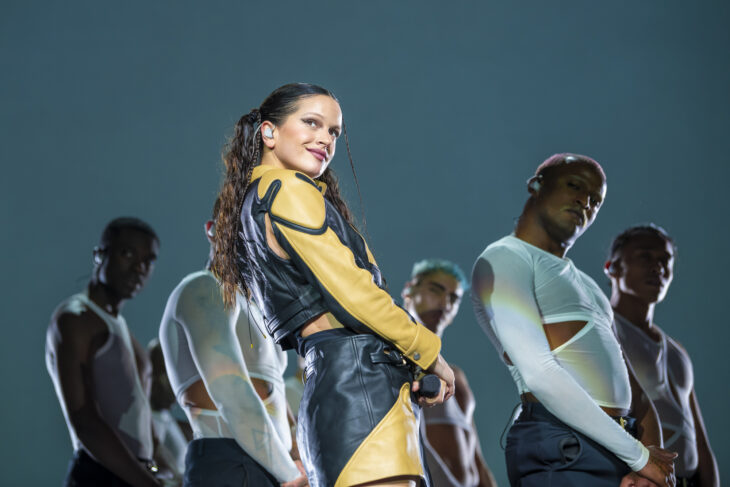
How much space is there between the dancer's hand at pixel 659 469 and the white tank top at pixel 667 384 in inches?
42.8

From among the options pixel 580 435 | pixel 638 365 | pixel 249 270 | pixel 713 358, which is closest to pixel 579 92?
pixel 713 358

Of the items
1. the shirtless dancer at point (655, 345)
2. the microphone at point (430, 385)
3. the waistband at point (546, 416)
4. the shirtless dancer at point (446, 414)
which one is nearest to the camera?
the microphone at point (430, 385)

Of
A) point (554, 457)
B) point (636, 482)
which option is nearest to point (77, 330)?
point (554, 457)

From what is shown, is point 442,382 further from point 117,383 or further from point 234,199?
point 117,383

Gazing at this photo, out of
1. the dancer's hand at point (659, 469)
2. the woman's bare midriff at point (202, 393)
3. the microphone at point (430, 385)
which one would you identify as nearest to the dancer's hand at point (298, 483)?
the woman's bare midriff at point (202, 393)

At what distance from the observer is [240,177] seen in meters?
2.12

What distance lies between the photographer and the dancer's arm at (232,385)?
2521 mm

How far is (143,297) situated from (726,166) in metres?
3.96

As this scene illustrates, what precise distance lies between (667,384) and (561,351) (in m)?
1.32

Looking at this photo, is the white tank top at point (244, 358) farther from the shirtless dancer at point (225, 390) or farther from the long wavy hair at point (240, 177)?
the long wavy hair at point (240, 177)

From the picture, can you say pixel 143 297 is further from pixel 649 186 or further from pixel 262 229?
pixel 262 229

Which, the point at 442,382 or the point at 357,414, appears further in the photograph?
the point at 442,382

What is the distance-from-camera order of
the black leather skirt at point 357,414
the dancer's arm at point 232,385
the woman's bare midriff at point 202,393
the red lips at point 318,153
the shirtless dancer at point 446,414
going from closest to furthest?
the black leather skirt at point 357,414
the red lips at point 318,153
the dancer's arm at point 232,385
the woman's bare midriff at point 202,393
the shirtless dancer at point 446,414

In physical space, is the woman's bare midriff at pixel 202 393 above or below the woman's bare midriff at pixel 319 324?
below
